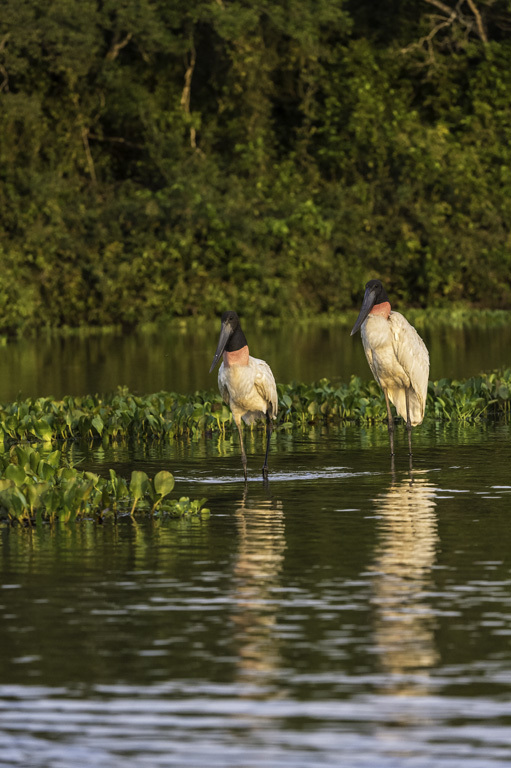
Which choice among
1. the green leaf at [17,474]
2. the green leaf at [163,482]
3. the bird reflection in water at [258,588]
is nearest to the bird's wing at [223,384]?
the bird reflection in water at [258,588]

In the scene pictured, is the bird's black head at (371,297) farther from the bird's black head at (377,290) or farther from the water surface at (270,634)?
the water surface at (270,634)

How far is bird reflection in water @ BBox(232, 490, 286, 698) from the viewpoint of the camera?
7219 mm

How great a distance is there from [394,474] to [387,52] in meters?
37.2

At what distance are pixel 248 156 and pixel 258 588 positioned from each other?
3979cm

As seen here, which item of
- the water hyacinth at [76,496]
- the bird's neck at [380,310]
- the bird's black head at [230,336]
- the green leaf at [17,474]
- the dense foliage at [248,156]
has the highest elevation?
the dense foliage at [248,156]

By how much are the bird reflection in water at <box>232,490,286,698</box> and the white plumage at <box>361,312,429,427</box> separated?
10.4ft

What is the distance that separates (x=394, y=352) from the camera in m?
15.5

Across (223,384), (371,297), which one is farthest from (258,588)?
(371,297)

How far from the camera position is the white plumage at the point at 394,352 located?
1543 centimetres

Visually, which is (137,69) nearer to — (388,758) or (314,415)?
(314,415)

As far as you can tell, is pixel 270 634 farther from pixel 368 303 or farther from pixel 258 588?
pixel 368 303

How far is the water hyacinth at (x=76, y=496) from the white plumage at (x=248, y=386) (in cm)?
184

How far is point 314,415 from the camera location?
19.9 m

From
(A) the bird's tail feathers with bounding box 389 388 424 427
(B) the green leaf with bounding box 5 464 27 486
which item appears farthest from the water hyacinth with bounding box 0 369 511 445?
(B) the green leaf with bounding box 5 464 27 486
